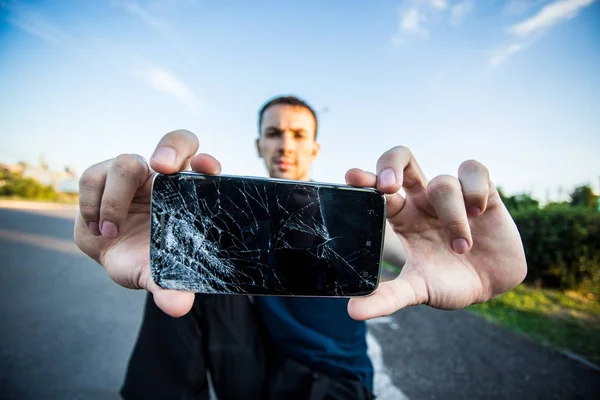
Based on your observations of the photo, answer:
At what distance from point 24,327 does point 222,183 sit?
3.88m

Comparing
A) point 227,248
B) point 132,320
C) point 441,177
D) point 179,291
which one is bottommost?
point 132,320

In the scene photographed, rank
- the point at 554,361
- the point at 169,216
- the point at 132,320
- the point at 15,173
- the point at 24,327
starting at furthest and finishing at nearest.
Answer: the point at 15,173 < the point at 132,320 < the point at 554,361 < the point at 24,327 < the point at 169,216

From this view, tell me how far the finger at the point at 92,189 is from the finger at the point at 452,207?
1.35m

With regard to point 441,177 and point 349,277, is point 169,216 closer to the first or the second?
point 349,277

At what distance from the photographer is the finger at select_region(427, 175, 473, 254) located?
3.29 ft

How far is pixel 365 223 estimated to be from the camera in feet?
3.55

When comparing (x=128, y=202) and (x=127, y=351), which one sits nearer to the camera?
(x=128, y=202)

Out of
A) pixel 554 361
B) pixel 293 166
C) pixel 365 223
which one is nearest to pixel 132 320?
pixel 293 166

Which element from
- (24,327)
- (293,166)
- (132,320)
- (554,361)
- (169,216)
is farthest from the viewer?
(132,320)

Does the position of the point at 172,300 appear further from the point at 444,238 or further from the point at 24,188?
the point at 24,188

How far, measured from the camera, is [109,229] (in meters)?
1.04

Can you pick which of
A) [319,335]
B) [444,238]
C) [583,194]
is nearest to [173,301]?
[319,335]

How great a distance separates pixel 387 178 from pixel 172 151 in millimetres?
835

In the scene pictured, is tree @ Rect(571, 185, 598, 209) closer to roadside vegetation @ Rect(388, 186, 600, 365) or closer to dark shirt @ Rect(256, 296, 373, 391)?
roadside vegetation @ Rect(388, 186, 600, 365)
